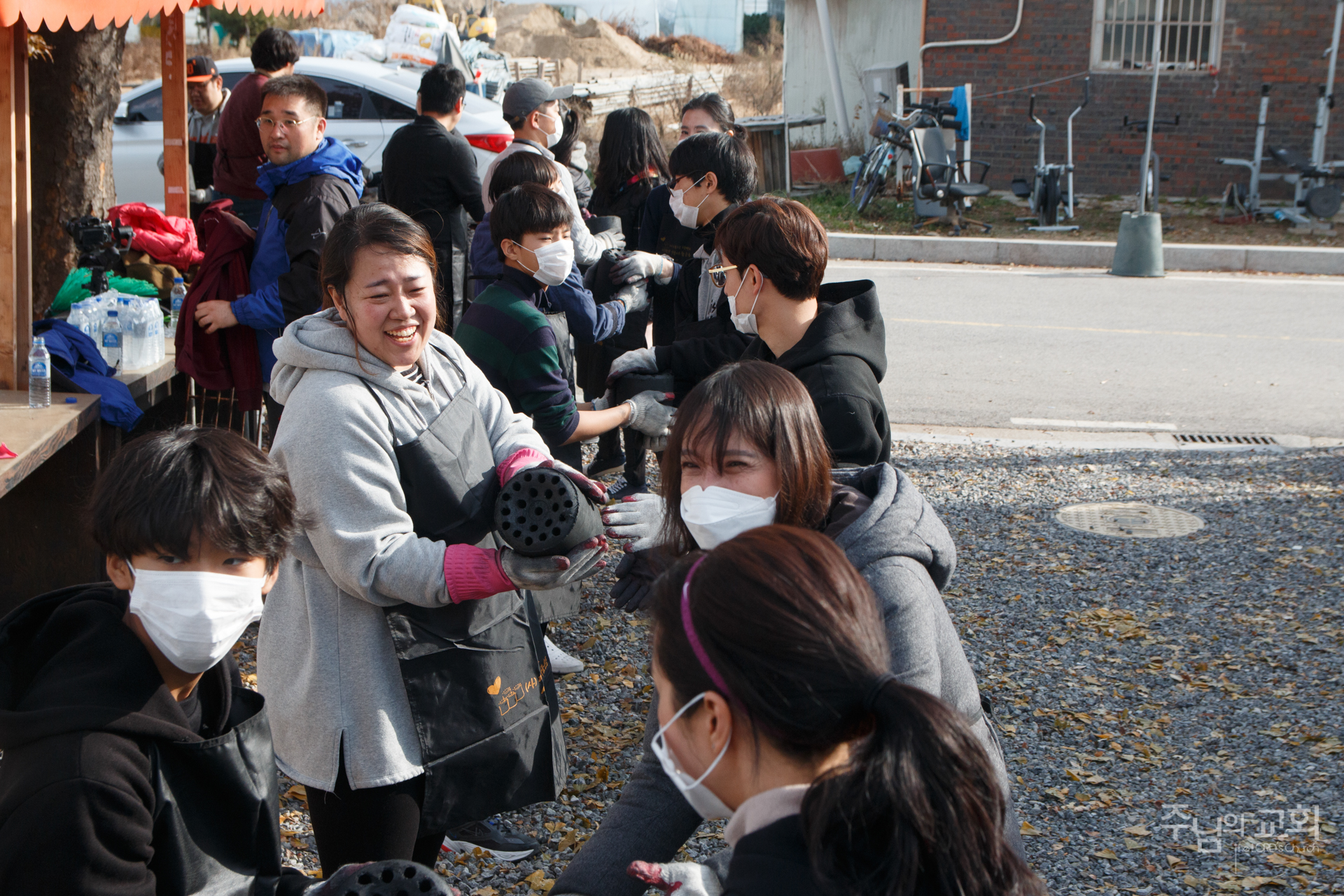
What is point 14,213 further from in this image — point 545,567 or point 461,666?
point 545,567

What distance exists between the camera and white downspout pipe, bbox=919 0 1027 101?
656 inches

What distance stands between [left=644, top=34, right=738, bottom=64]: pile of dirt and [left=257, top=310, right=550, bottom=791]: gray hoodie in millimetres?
37438

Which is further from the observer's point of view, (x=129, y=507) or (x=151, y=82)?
(x=151, y=82)

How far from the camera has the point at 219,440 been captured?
183cm

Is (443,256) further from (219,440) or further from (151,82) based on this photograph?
(151,82)

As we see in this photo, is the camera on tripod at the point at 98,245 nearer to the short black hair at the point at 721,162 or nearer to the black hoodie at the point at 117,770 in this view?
the short black hair at the point at 721,162

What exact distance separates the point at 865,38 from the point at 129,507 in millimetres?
20045

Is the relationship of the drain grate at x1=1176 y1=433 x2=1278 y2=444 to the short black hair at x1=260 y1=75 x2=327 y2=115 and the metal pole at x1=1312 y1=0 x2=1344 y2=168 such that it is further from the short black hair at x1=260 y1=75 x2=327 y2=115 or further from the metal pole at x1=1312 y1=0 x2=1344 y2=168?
the metal pole at x1=1312 y1=0 x2=1344 y2=168

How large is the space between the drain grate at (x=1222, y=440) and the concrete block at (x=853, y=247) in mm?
7325

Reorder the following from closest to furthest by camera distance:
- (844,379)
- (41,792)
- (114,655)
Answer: (41,792) < (114,655) < (844,379)

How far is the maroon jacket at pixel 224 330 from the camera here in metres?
4.58

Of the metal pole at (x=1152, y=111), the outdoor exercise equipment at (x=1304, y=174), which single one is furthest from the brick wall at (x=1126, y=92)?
the metal pole at (x=1152, y=111)

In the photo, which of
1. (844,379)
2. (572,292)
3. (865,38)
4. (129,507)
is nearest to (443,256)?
(572,292)

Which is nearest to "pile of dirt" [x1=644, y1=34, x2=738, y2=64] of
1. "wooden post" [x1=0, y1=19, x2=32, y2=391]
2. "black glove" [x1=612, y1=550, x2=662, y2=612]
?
"wooden post" [x1=0, y1=19, x2=32, y2=391]
